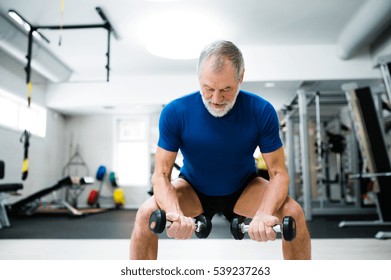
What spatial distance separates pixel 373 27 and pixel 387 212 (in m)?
1.79

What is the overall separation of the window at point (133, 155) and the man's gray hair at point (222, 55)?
18.4 feet

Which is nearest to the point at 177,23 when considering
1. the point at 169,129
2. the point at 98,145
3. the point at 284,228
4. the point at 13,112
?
the point at 13,112

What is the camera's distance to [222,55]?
1036mm

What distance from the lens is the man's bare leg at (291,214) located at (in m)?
1.02

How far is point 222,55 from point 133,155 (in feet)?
19.2

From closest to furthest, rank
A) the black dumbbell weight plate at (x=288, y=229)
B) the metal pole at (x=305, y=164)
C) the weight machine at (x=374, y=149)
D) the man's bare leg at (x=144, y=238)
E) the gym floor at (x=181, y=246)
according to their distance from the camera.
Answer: the black dumbbell weight plate at (x=288, y=229) < the man's bare leg at (x=144, y=238) < the gym floor at (x=181, y=246) < the weight machine at (x=374, y=149) < the metal pole at (x=305, y=164)

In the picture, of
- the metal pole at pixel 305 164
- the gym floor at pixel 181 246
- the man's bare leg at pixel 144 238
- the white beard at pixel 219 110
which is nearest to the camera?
the man's bare leg at pixel 144 238

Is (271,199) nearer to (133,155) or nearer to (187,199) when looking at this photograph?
(187,199)

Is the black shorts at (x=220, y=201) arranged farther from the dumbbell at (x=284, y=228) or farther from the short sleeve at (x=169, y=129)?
the dumbbell at (x=284, y=228)

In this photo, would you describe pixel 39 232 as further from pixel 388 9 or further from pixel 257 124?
pixel 388 9

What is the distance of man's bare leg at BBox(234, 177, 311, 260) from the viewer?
102cm

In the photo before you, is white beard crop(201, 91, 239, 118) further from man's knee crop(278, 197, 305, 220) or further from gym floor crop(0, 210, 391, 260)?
gym floor crop(0, 210, 391, 260)

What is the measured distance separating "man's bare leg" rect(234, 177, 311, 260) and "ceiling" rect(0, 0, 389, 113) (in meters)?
2.43

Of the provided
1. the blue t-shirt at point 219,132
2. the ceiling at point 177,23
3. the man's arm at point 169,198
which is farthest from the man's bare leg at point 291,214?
the ceiling at point 177,23
